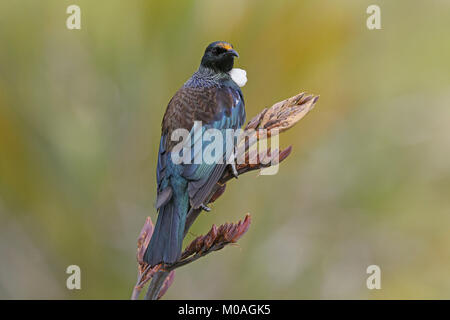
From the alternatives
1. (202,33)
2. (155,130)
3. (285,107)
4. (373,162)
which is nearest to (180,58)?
(202,33)

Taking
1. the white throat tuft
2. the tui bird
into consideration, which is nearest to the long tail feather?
the tui bird

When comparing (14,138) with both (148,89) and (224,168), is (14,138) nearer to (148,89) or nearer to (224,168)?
(148,89)

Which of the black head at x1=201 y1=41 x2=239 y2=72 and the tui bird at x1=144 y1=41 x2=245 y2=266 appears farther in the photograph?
the black head at x1=201 y1=41 x2=239 y2=72

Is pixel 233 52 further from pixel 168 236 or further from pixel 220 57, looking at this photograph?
pixel 168 236

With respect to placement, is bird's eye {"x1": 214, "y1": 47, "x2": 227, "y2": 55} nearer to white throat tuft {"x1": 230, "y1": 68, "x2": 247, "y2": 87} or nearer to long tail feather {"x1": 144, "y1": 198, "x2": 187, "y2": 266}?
white throat tuft {"x1": 230, "y1": 68, "x2": 247, "y2": 87}

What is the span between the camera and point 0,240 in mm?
2199

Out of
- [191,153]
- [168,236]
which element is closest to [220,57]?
[191,153]

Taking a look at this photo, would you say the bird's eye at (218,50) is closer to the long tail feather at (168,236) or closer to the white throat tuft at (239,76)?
the white throat tuft at (239,76)

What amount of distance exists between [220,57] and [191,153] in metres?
0.61

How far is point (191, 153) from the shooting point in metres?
1.71

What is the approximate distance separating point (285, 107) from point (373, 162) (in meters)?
1.27

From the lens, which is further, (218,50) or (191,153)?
(218,50)

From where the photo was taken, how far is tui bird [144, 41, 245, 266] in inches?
58.1

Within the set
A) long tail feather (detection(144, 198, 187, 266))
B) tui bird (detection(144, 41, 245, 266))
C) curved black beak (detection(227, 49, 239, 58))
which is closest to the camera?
long tail feather (detection(144, 198, 187, 266))
